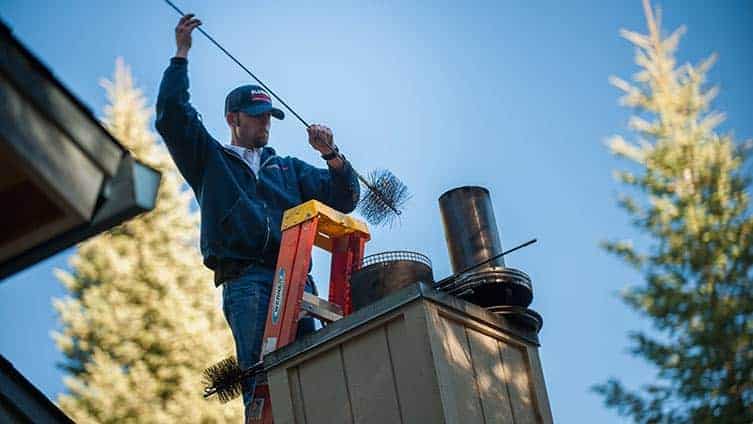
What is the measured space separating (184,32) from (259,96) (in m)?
0.61

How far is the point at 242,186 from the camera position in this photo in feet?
17.0

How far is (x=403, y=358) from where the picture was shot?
384cm

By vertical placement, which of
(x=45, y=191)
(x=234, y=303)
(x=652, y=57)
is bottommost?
(x=45, y=191)

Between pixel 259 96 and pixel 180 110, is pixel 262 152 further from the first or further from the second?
pixel 180 110

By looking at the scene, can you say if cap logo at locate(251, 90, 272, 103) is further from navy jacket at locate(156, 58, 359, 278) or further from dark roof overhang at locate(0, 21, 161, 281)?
dark roof overhang at locate(0, 21, 161, 281)

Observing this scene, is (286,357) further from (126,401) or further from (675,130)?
(675,130)

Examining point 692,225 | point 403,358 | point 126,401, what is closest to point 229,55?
point 403,358

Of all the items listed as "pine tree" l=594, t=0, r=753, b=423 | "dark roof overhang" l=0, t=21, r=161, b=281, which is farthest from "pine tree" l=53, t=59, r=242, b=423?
"dark roof overhang" l=0, t=21, r=161, b=281

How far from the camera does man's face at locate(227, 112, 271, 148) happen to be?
5414 millimetres

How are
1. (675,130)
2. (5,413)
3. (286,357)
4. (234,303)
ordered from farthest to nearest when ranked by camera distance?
(675,130) → (234,303) → (286,357) → (5,413)

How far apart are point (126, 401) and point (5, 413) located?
749 cm

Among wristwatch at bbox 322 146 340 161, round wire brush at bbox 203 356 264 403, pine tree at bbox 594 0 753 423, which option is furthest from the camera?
pine tree at bbox 594 0 753 423

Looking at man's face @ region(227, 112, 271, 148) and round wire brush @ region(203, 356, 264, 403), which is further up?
man's face @ region(227, 112, 271, 148)

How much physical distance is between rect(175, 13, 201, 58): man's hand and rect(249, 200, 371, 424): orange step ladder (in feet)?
2.60
